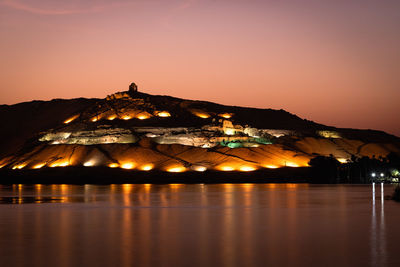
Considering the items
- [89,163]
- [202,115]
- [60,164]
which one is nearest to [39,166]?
[60,164]

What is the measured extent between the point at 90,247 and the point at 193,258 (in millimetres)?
4498

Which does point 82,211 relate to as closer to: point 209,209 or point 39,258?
point 209,209

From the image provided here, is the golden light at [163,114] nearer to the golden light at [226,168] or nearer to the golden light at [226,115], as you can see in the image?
the golden light at [226,115]

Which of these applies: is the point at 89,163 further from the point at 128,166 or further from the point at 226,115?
the point at 226,115

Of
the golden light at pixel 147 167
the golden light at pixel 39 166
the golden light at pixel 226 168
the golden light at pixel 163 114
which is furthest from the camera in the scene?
the golden light at pixel 163 114

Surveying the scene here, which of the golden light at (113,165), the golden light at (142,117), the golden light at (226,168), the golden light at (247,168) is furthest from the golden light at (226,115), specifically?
the golden light at (113,165)

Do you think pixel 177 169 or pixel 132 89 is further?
pixel 132 89

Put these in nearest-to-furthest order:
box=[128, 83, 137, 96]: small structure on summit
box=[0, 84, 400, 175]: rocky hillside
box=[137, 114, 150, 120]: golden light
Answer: box=[0, 84, 400, 175]: rocky hillside
box=[137, 114, 150, 120]: golden light
box=[128, 83, 137, 96]: small structure on summit

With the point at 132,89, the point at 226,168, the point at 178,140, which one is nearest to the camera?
the point at 226,168

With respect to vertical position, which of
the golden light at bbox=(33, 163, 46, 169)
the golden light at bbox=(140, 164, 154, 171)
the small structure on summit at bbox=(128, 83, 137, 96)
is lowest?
the golden light at bbox=(140, 164, 154, 171)

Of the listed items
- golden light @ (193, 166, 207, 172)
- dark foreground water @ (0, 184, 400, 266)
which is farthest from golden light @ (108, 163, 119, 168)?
dark foreground water @ (0, 184, 400, 266)

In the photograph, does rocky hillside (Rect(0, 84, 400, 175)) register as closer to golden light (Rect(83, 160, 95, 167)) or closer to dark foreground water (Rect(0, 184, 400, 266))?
golden light (Rect(83, 160, 95, 167))

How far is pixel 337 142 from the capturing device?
160 m

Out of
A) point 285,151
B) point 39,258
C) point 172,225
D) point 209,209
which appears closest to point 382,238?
point 172,225
